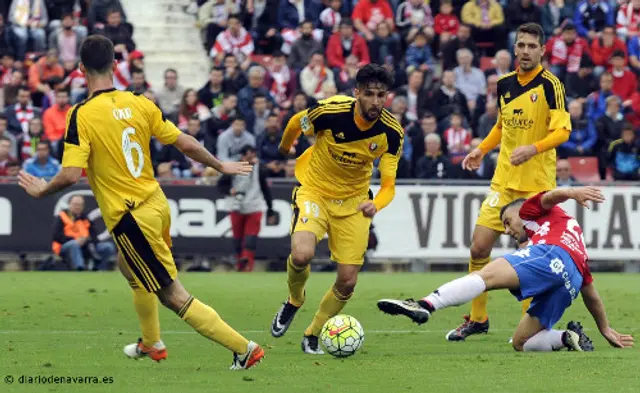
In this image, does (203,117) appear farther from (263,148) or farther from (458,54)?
(458,54)

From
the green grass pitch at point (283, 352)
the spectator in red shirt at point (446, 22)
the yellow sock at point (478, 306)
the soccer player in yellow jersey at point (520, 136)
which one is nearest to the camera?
the green grass pitch at point (283, 352)

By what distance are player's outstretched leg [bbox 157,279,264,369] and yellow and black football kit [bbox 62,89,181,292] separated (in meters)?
0.11

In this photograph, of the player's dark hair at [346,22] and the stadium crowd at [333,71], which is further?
→ the player's dark hair at [346,22]

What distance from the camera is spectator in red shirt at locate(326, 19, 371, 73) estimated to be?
26.0 meters

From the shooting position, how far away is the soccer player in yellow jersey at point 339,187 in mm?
12094

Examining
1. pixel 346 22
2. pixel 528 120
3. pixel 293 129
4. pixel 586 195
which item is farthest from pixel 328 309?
pixel 346 22

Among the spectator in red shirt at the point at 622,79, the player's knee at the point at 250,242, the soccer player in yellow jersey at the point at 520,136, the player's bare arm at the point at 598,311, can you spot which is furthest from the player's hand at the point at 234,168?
the spectator in red shirt at the point at 622,79

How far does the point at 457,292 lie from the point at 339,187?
2247 millimetres

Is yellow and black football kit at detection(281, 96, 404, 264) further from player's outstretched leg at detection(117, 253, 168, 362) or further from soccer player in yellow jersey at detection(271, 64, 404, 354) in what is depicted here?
player's outstretched leg at detection(117, 253, 168, 362)

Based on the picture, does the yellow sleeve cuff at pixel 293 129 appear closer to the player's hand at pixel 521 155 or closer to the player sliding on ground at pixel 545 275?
the player's hand at pixel 521 155

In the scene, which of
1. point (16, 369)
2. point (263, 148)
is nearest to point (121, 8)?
point (263, 148)

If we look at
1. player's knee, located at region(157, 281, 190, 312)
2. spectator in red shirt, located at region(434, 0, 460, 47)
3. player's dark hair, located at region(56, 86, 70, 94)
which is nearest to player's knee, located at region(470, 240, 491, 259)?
player's knee, located at region(157, 281, 190, 312)

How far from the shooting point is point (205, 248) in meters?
22.2

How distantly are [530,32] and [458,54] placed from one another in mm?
13179
